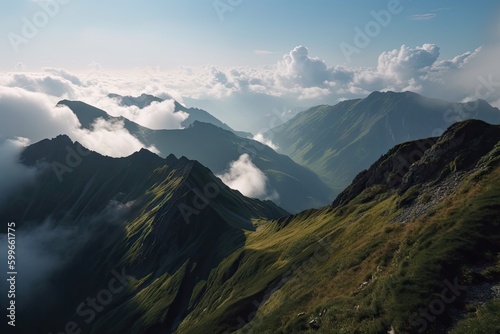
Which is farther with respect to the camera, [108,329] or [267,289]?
[108,329]

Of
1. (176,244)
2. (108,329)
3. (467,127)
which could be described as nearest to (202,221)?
(176,244)

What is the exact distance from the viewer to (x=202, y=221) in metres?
181

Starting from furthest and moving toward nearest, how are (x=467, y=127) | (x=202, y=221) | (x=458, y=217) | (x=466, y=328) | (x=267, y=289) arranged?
(x=202, y=221)
(x=267, y=289)
(x=467, y=127)
(x=458, y=217)
(x=466, y=328)

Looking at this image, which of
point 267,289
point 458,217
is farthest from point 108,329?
point 458,217

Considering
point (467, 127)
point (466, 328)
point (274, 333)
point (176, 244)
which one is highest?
point (176, 244)

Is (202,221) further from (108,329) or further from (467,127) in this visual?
(467,127)

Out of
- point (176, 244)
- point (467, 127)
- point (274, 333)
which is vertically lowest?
point (274, 333)

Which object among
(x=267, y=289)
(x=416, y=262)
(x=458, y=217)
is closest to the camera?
(x=416, y=262)

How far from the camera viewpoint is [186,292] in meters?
134

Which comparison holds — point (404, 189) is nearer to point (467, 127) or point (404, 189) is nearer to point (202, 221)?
point (467, 127)

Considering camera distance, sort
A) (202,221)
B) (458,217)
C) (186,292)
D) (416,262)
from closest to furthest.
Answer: (416,262) < (458,217) < (186,292) < (202,221)

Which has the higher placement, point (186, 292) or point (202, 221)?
point (202, 221)

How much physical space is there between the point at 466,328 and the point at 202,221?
525 feet

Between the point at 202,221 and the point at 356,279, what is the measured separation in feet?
469
